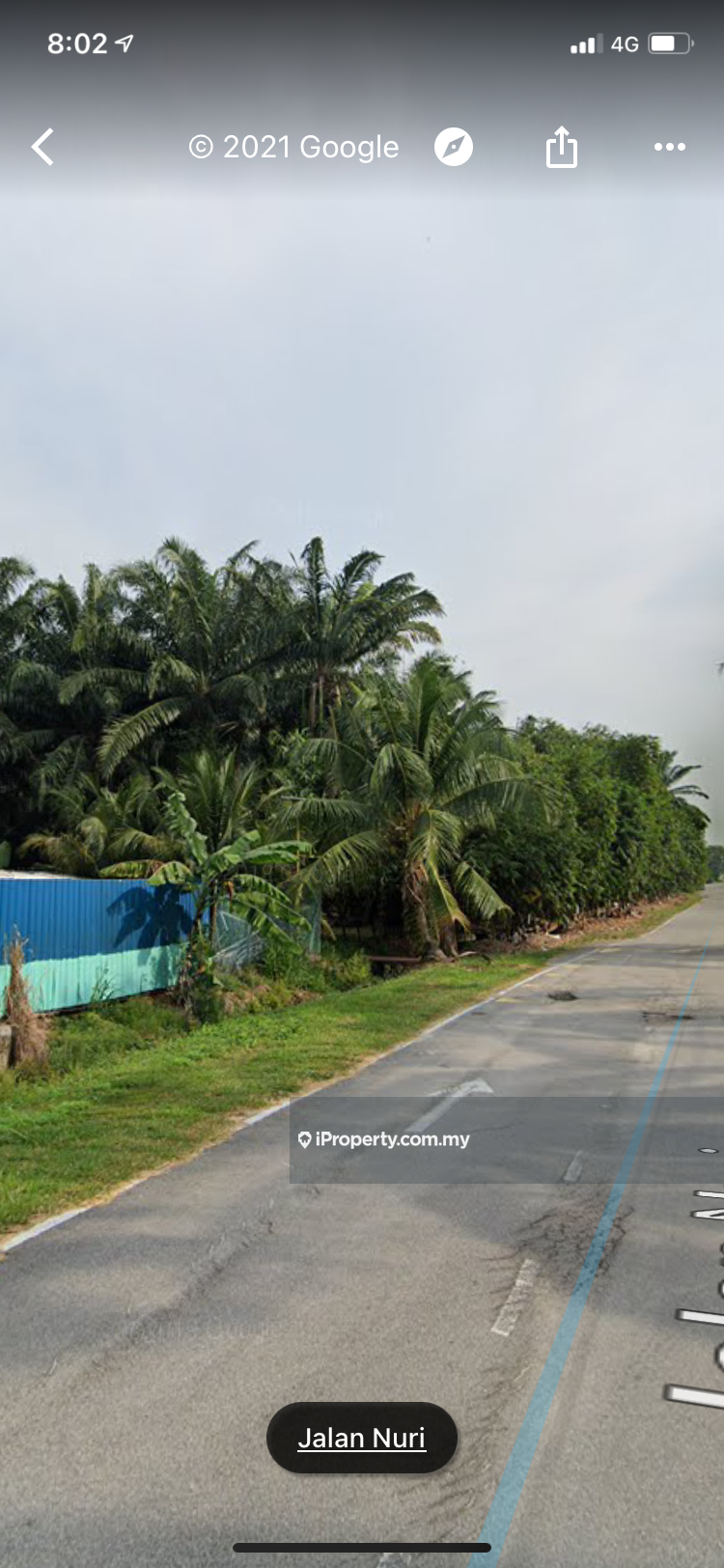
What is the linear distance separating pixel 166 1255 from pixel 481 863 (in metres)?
21.8

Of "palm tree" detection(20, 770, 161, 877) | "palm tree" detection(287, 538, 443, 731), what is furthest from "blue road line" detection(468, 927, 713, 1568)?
"palm tree" detection(287, 538, 443, 731)

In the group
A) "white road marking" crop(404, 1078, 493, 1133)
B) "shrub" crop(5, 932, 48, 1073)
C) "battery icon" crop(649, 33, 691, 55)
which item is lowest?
"white road marking" crop(404, 1078, 493, 1133)

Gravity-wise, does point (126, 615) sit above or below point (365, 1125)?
above

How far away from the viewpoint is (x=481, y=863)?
87.2 feet

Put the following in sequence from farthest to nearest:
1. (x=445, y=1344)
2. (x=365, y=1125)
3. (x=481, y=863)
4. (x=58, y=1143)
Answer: (x=481, y=863) → (x=365, y=1125) → (x=58, y=1143) → (x=445, y=1344)

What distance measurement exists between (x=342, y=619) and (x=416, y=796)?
9.79 m

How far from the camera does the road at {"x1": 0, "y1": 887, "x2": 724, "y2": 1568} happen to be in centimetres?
310

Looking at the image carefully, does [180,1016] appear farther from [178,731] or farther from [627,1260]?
[178,731]

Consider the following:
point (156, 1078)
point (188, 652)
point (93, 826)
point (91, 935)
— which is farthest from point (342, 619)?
point (156, 1078)

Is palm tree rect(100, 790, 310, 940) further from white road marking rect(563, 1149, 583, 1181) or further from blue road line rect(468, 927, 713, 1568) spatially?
blue road line rect(468, 927, 713, 1568)

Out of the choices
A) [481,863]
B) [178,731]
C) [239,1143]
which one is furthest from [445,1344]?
[178,731]

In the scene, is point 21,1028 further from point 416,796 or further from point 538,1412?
point 416,796

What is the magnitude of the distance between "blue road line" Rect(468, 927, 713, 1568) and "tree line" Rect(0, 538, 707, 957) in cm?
1168

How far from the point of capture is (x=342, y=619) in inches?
1188
